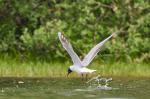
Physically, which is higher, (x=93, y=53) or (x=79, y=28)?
(x=79, y=28)

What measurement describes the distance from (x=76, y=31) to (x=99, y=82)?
8.67 ft

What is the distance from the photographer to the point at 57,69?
13.3 metres

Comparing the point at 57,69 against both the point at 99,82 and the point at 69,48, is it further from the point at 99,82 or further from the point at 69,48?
the point at 69,48

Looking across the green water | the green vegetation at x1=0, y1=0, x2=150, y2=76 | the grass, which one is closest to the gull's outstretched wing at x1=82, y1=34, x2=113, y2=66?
the green water

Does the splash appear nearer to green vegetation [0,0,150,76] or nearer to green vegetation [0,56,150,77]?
green vegetation [0,56,150,77]

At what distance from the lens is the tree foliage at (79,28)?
1421 cm

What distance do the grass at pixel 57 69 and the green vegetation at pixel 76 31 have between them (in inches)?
1.0

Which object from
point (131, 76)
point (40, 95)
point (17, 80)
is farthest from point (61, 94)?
point (131, 76)

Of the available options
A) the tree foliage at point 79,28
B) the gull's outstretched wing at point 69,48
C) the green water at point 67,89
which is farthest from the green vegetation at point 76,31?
the gull's outstretched wing at point 69,48

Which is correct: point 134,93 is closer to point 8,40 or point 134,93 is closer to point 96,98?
point 96,98

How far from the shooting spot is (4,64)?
13742 millimetres

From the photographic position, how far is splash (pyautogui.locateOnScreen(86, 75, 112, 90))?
11.0 meters

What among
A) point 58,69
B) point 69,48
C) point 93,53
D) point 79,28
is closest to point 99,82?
point 58,69

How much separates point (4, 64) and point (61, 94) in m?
4.15
